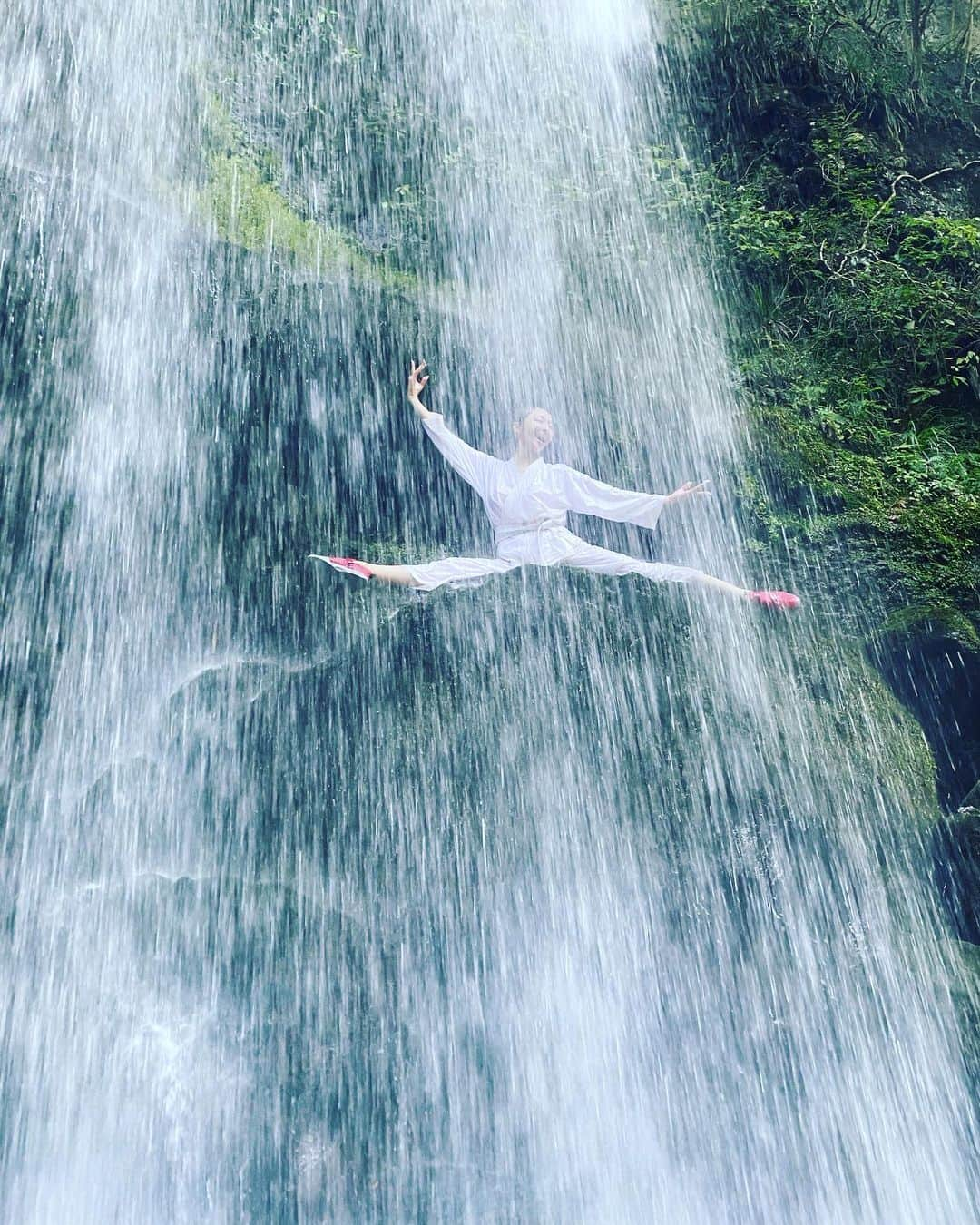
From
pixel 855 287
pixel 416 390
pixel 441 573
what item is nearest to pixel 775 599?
pixel 441 573

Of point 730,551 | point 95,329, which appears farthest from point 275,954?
point 95,329

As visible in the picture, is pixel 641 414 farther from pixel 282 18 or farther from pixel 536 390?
pixel 282 18

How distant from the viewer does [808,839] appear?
5711mm

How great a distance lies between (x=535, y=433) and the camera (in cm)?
657

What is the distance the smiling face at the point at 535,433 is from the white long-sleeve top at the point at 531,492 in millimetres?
91

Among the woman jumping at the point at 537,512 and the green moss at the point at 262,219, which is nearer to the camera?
the woman jumping at the point at 537,512

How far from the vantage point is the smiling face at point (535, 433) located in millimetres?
6570

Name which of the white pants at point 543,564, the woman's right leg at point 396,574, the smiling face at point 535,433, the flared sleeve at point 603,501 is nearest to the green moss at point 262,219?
the smiling face at point 535,433

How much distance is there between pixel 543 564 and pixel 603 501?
2.21ft

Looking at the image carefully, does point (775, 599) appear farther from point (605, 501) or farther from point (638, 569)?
point (605, 501)

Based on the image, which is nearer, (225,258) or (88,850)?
(88,850)

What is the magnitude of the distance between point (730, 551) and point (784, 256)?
2.95m

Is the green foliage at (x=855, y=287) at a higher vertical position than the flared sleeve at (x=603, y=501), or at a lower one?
higher

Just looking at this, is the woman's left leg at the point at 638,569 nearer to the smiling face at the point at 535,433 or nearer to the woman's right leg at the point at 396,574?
the smiling face at the point at 535,433
